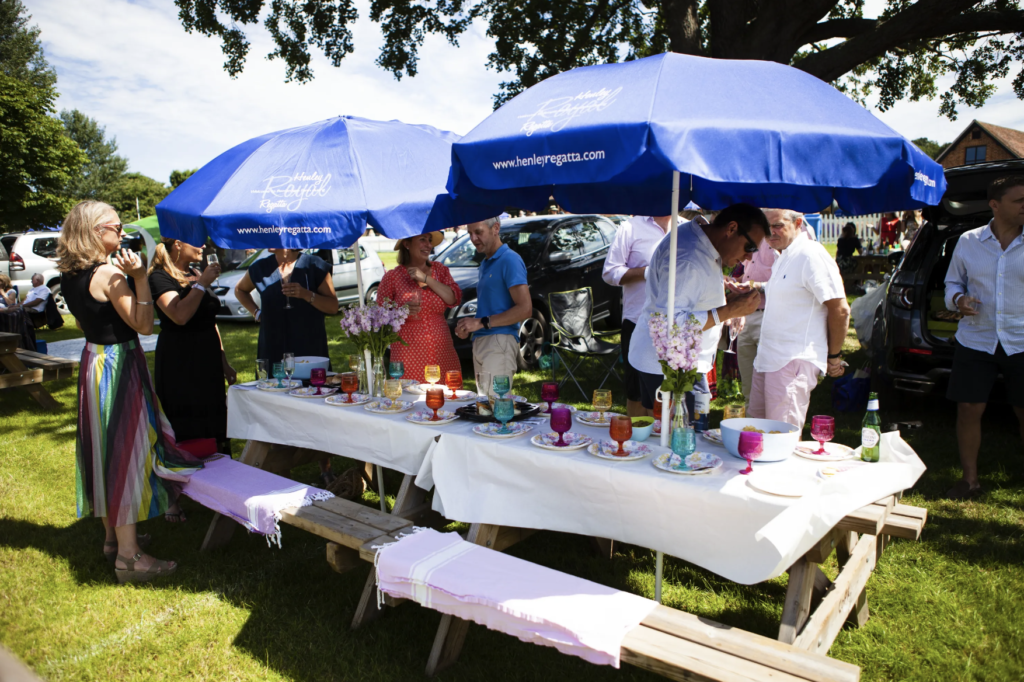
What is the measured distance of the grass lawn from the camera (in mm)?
2727

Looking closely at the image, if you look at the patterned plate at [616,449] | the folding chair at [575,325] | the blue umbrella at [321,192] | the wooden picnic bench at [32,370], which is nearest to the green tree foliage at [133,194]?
the wooden picnic bench at [32,370]

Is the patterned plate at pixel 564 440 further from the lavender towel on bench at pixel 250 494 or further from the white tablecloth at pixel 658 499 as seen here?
the lavender towel on bench at pixel 250 494

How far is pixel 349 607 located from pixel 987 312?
4038 mm

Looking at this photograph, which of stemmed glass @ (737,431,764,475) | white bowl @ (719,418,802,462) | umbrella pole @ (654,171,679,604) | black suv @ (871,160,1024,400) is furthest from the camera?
black suv @ (871,160,1024,400)

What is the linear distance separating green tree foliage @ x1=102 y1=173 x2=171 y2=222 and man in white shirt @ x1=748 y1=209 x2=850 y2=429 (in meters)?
60.0

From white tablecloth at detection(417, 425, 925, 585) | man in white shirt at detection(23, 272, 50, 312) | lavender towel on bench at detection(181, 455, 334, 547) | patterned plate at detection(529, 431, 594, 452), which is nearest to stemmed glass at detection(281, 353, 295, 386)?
lavender towel on bench at detection(181, 455, 334, 547)

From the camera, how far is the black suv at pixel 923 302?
15.5ft

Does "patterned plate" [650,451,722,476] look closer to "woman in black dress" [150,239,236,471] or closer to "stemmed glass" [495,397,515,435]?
"stemmed glass" [495,397,515,435]

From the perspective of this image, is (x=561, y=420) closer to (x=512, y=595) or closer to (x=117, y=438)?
(x=512, y=595)

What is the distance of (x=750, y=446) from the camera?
244cm

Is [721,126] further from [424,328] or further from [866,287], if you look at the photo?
[866,287]

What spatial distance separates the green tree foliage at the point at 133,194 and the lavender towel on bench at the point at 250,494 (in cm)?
5830

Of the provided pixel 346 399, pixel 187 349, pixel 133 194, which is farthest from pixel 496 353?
pixel 133 194

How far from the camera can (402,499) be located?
333cm
